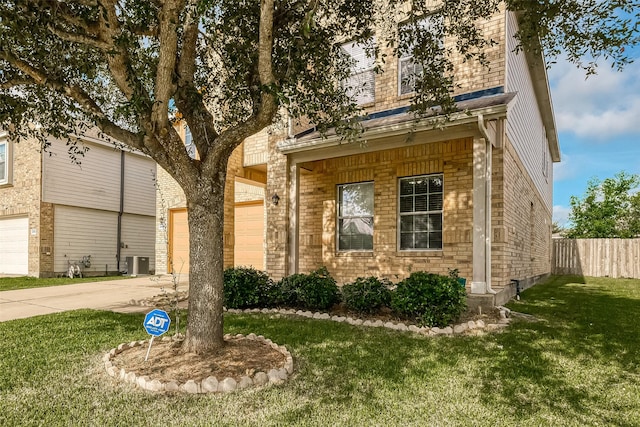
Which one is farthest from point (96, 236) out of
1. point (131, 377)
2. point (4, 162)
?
point (131, 377)

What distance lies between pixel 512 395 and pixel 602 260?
1595 centimetres

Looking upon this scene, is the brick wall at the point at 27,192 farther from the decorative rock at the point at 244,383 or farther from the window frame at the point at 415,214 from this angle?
the decorative rock at the point at 244,383

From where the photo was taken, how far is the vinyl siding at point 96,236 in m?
14.7

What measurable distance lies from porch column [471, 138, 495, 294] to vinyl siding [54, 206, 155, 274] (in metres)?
13.9

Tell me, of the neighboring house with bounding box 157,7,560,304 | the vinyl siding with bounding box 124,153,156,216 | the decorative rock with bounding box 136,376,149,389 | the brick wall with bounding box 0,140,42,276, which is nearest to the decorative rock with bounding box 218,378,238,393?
the decorative rock with bounding box 136,376,149,389

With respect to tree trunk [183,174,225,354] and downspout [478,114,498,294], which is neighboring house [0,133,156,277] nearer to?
tree trunk [183,174,225,354]

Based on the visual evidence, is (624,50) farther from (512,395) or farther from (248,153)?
(248,153)

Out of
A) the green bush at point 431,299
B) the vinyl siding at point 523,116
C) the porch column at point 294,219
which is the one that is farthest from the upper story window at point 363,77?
the green bush at point 431,299

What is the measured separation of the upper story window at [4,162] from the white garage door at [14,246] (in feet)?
5.12

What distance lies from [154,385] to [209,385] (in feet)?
1.55

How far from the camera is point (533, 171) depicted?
11789 mm

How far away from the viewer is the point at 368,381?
3643mm

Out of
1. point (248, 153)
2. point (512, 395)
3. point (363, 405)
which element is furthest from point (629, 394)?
point (248, 153)

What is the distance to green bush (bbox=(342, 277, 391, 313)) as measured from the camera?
243 inches
